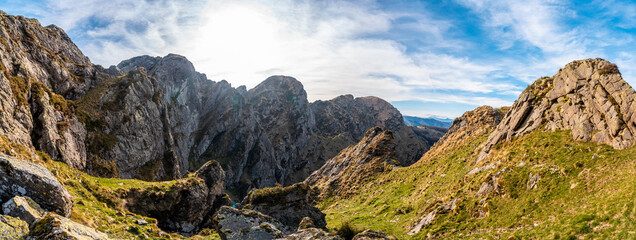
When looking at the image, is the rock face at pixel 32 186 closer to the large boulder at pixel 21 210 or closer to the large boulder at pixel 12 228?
the large boulder at pixel 21 210

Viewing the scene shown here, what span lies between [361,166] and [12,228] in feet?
275

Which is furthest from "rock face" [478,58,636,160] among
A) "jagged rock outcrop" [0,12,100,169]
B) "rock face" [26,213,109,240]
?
"jagged rock outcrop" [0,12,100,169]

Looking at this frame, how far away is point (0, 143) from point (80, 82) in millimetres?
71520

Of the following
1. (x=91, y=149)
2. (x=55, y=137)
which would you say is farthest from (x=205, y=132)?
(x=55, y=137)

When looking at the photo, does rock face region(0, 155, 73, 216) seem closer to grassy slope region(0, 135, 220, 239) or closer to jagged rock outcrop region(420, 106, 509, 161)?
grassy slope region(0, 135, 220, 239)

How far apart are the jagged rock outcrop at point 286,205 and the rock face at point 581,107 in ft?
104

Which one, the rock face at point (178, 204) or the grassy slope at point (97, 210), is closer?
the grassy slope at point (97, 210)

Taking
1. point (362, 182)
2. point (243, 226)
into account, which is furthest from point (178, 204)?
point (362, 182)

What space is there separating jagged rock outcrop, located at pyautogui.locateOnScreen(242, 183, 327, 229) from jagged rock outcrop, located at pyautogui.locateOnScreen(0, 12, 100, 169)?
97.5 ft

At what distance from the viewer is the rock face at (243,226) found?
939 inches

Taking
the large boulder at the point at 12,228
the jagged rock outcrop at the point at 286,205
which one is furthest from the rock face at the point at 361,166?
the large boulder at the point at 12,228

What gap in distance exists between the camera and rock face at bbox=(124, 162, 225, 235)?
37.0m

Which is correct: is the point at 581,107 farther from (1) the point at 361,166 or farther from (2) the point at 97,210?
(1) the point at 361,166

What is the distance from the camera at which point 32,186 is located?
51.1ft
